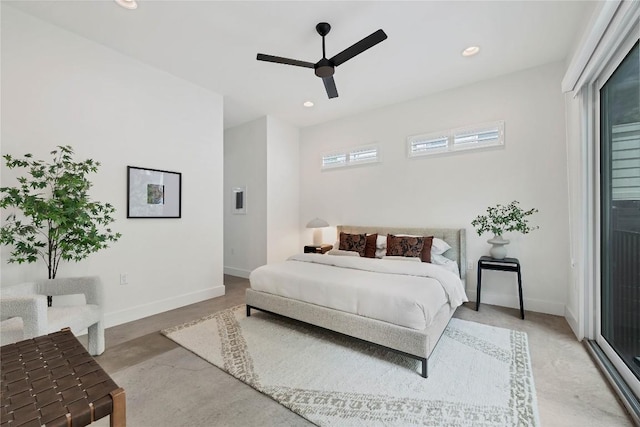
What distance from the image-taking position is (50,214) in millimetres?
2230

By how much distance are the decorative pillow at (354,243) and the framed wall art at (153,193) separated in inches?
96.7

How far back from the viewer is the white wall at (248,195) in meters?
5.13

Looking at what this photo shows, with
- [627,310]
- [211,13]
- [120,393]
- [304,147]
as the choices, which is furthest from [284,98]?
[627,310]

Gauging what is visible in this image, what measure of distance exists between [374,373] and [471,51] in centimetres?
354

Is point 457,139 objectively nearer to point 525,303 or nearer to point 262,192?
point 525,303

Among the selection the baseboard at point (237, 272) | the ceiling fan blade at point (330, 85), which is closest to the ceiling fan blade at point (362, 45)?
the ceiling fan blade at point (330, 85)

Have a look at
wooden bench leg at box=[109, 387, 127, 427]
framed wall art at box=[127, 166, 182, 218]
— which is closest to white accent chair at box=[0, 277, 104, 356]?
framed wall art at box=[127, 166, 182, 218]

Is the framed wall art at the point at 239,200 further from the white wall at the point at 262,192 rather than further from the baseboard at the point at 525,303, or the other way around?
the baseboard at the point at 525,303

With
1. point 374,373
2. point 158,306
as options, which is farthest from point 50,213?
point 374,373

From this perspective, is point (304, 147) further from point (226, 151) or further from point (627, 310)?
point (627, 310)

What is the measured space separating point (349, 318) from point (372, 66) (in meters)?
2.99

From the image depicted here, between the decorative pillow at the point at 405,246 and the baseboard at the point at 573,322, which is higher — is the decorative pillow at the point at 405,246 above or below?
above

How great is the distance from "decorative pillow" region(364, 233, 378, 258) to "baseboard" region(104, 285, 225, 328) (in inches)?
92.3

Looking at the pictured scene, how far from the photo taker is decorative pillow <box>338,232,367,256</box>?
419cm
